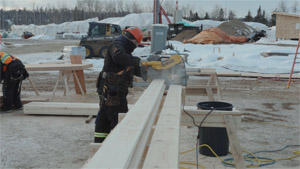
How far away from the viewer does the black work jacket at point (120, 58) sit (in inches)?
182

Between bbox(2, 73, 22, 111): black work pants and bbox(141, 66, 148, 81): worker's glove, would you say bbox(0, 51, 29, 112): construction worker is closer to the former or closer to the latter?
bbox(2, 73, 22, 111): black work pants

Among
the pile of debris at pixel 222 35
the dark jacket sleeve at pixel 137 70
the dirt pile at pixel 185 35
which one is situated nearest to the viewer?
the dark jacket sleeve at pixel 137 70

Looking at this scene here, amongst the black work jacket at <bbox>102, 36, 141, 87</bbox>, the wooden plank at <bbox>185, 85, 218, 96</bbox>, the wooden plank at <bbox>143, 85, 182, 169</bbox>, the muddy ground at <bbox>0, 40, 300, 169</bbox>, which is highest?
the black work jacket at <bbox>102, 36, 141, 87</bbox>

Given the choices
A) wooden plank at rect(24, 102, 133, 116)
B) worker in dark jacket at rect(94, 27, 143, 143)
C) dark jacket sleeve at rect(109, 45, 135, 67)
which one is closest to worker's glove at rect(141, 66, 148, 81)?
worker in dark jacket at rect(94, 27, 143, 143)

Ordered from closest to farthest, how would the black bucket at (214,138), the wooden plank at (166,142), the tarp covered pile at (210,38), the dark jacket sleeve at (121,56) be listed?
the wooden plank at (166,142)
the dark jacket sleeve at (121,56)
the black bucket at (214,138)
the tarp covered pile at (210,38)

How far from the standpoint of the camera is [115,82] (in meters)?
4.87

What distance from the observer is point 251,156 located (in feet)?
17.3

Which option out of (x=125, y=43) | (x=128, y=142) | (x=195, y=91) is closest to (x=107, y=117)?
(x=125, y=43)

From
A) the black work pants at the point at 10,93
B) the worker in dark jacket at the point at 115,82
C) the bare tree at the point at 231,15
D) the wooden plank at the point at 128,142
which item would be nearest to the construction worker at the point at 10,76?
the black work pants at the point at 10,93

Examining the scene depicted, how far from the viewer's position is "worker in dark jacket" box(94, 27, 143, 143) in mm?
4820

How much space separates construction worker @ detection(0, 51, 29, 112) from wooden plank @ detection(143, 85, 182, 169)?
5.27 meters

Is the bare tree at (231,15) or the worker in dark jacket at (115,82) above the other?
the bare tree at (231,15)

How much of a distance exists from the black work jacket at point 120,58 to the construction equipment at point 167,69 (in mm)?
392

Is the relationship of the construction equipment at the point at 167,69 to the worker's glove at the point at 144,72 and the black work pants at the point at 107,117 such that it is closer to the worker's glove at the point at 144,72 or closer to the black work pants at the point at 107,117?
the worker's glove at the point at 144,72
